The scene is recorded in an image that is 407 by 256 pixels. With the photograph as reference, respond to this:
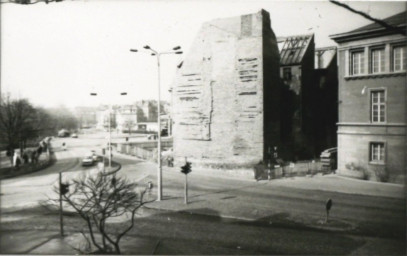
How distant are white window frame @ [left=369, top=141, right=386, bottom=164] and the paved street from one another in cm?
72

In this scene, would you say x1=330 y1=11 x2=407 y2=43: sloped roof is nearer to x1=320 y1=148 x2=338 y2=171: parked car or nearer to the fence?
x1=320 y1=148 x2=338 y2=171: parked car

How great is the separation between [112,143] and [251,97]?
7.34 metres

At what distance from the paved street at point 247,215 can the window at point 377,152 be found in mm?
726

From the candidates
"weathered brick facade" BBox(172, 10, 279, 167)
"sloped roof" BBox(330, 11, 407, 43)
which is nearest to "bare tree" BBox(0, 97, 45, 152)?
"weathered brick facade" BBox(172, 10, 279, 167)

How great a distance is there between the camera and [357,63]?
10.9 m

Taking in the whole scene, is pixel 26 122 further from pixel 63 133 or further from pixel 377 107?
pixel 377 107

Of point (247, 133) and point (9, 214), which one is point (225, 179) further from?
point (9, 214)

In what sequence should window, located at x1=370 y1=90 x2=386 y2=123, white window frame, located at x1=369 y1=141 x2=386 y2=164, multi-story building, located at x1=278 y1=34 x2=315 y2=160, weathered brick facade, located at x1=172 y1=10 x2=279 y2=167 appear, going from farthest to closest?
weathered brick facade, located at x1=172 y1=10 x2=279 y2=167, multi-story building, located at x1=278 y1=34 x2=315 y2=160, window, located at x1=370 y1=90 x2=386 y2=123, white window frame, located at x1=369 y1=141 x2=386 y2=164

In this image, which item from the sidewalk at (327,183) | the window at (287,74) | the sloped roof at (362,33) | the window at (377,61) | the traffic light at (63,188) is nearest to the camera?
the traffic light at (63,188)

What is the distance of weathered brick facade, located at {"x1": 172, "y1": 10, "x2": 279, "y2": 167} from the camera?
586 inches

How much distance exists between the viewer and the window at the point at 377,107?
9.77m

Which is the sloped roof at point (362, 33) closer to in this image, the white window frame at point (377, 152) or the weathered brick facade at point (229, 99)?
the white window frame at point (377, 152)

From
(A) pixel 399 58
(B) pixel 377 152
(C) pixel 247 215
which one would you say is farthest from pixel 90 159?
(A) pixel 399 58

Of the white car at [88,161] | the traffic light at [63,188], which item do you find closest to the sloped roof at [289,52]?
the white car at [88,161]
